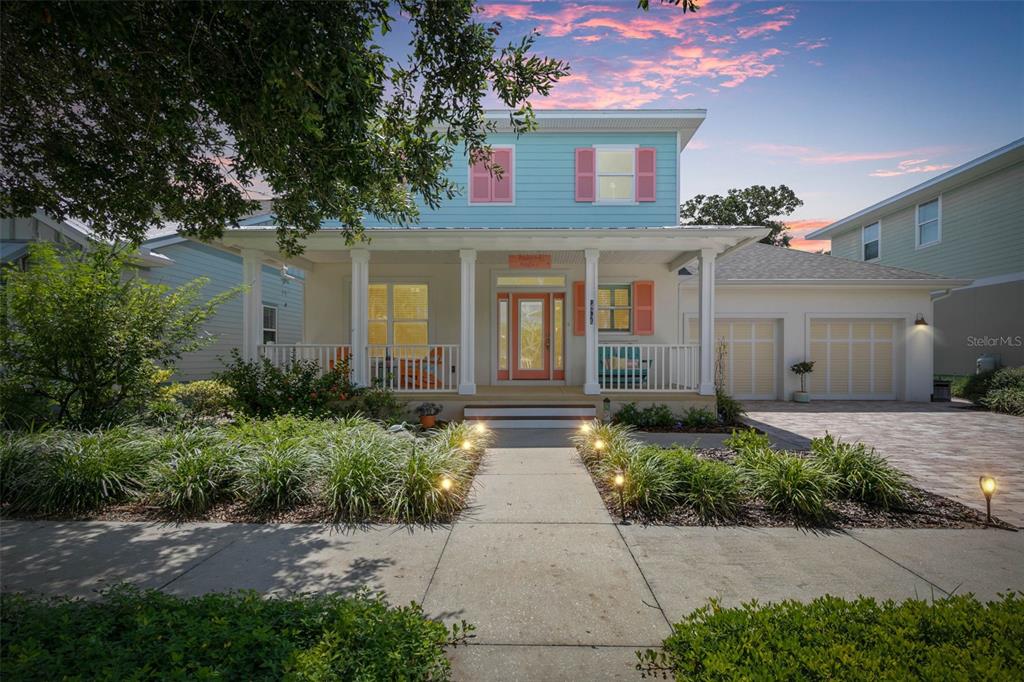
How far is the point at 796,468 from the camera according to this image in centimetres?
448

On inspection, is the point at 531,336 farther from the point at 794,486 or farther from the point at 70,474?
the point at 70,474

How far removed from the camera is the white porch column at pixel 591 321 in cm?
879

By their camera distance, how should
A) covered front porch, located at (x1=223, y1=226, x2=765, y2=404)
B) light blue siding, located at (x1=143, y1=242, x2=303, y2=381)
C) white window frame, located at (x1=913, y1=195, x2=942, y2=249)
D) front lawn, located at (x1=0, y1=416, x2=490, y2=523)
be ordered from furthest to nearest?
white window frame, located at (x1=913, y1=195, x2=942, y2=249), light blue siding, located at (x1=143, y1=242, x2=303, y2=381), covered front porch, located at (x1=223, y1=226, x2=765, y2=404), front lawn, located at (x1=0, y1=416, x2=490, y2=523)

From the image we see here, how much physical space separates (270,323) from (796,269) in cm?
1550

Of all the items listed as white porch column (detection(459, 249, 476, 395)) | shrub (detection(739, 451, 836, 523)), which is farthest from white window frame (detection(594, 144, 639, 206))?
shrub (detection(739, 451, 836, 523))

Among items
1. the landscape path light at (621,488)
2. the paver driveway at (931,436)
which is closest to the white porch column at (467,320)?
the landscape path light at (621,488)

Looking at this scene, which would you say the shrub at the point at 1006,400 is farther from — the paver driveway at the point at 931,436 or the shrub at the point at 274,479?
the shrub at the point at 274,479

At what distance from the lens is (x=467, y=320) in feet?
28.9

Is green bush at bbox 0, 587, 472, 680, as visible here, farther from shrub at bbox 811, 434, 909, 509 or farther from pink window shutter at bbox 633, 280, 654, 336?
pink window shutter at bbox 633, 280, 654, 336

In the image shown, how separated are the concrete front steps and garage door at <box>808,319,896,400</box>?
8053mm

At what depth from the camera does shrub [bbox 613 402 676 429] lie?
26.9ft

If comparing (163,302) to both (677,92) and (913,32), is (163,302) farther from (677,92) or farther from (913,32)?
(913,32)

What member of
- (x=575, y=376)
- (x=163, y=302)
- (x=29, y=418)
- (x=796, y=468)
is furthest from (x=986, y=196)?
(x=29, y=418)

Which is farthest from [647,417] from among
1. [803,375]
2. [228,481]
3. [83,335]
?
[83,335]
